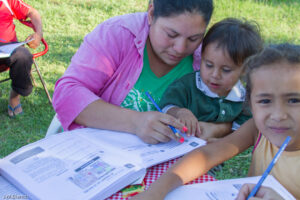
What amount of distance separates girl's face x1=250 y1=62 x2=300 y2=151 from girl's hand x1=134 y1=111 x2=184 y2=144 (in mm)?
340

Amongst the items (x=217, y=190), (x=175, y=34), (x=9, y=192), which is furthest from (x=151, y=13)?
(x=9, y=192)

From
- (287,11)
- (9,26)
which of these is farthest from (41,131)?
(287,11)

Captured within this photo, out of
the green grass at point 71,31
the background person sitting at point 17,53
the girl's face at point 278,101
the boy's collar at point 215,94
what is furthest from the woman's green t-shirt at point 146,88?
the background person sitting at point 17,53

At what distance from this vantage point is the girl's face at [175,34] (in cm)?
164

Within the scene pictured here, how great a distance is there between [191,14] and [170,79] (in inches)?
15.8

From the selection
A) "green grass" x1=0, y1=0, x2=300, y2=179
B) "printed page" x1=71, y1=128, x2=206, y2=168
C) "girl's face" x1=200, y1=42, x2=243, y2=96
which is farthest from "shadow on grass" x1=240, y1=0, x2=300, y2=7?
"printed page" x1=71, y1=128, x2=206, y2=168

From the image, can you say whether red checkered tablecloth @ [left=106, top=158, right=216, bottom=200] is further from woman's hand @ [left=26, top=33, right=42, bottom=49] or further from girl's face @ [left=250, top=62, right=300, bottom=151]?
woman's hand @ [left=26, top=33, right=42, bottom=49]

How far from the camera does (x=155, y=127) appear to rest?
140cm

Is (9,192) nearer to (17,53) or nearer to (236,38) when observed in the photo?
(236,38)

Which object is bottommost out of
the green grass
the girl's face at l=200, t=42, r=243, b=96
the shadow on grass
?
the green grass

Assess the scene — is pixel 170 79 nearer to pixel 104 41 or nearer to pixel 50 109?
pixel 104 41

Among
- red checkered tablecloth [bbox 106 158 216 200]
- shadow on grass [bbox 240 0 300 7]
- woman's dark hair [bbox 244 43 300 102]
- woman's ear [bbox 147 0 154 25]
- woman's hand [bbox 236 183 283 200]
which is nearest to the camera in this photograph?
woman's hand [bbox 236 183 283 200]

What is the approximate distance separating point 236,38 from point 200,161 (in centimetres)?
82

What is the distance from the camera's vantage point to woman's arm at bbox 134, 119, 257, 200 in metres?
1.13
